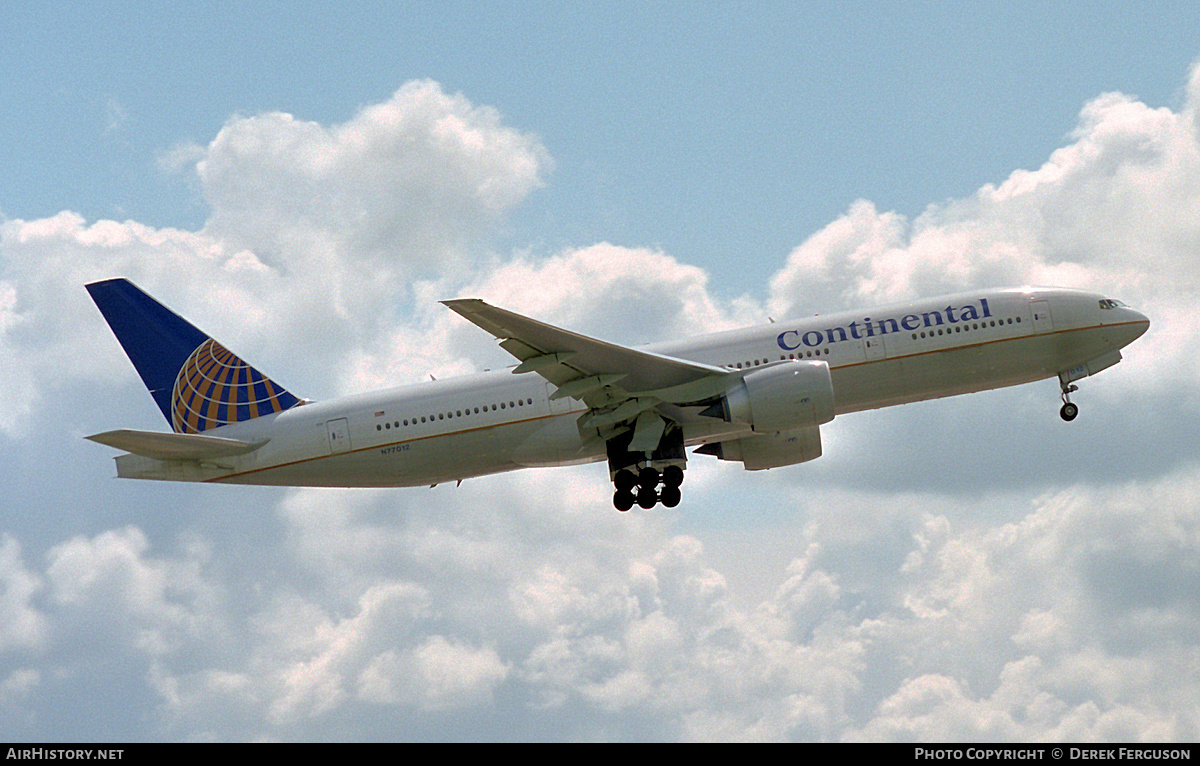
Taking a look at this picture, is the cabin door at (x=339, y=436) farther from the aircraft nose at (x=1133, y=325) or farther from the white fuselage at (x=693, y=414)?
the aircraft nose at (x=1133, y=325)

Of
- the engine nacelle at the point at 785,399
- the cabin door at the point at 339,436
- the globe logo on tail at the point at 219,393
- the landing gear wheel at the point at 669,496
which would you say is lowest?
the landing gear wheel at the point at 669,496

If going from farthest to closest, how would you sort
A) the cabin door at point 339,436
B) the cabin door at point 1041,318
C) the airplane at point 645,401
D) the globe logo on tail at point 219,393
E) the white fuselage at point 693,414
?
the globe logo on tail at point 219,393 → the cabin door at point 339,436 → the cabin door at point 1041,318 → the white fuselage at point 693,414 → the airplane at point 645,401

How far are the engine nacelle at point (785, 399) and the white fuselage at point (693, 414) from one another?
1.52 metres

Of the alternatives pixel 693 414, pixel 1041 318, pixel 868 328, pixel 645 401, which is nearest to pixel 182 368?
pixel 645 401

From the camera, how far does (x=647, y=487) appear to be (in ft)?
114

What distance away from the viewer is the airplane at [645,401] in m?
32.9

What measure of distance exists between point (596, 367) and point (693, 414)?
347 centimetres

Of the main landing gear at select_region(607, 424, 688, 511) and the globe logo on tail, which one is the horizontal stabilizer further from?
the main landing gear at select_region(607, 424, 688, 511)

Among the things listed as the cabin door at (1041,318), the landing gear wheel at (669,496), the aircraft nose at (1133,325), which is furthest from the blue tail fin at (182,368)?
the aircraft nose at (1133,325)

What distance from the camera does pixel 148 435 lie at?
32.6 meters

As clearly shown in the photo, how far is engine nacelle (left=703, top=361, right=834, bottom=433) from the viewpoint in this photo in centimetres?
3152
